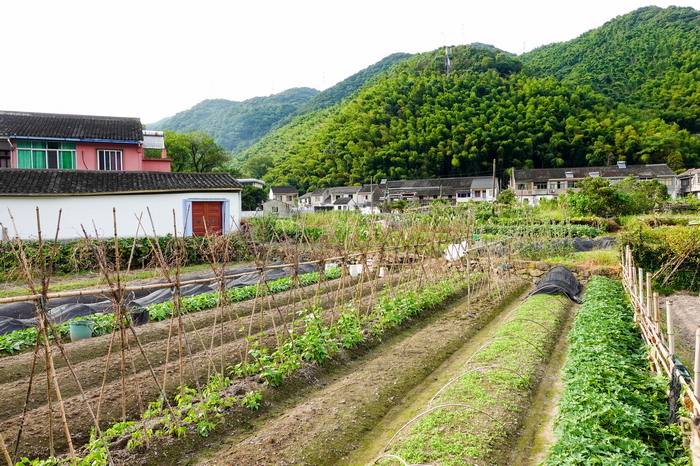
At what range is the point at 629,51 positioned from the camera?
303 ft

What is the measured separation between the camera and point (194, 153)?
200ft

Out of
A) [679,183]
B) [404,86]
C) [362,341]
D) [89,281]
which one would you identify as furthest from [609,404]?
[404,86]

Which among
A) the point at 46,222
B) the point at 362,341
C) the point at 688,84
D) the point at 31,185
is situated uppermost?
the point at 688,84

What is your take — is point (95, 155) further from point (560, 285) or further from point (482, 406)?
point (482, 406)

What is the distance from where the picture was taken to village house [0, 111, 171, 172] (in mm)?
27125

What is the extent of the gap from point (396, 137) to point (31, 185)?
7299cm

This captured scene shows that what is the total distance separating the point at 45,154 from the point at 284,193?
185 feet

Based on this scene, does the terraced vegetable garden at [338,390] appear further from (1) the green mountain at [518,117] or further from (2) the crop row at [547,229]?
(1) the green mountain at [518,117]

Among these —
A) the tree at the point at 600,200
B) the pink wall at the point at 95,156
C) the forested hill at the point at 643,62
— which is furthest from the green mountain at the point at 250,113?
the tree at the point at 600,200

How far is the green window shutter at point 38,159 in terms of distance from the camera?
27391mm

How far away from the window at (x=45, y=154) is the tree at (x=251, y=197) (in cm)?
2968

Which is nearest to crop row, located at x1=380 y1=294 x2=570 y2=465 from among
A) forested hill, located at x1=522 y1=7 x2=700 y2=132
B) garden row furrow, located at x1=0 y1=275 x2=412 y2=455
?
garden row furrow, located at x1=0 y1=275 x2=412 y2=455

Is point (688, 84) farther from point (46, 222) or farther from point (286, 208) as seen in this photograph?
point (46, 222)

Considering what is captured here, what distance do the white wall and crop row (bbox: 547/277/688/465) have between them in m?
16.7
